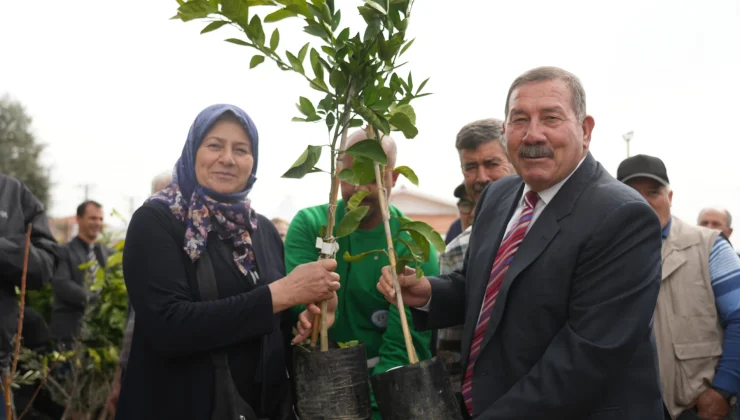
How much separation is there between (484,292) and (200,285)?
112cm

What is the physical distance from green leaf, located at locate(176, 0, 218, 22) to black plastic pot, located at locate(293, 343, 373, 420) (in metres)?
1.23

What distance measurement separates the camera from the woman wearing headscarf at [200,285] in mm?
2568

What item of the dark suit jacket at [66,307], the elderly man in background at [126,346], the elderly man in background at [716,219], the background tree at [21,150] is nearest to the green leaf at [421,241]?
the elderly man in background at [126,346]

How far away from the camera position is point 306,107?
2428 millimetres

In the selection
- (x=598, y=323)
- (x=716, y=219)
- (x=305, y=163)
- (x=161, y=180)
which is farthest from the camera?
(x=716, y=219)

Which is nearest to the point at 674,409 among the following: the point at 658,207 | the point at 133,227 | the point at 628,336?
the point at 658,207

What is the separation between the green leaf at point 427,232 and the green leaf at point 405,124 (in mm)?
330

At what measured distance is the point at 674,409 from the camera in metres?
3.58

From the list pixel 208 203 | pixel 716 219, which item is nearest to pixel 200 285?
pixel 208 203

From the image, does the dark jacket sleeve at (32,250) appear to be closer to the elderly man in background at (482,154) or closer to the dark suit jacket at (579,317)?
the elderly man in background at (482,154)

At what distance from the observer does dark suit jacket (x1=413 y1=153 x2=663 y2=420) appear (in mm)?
2164

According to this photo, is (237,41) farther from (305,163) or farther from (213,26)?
(305,163)

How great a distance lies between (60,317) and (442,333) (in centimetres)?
451

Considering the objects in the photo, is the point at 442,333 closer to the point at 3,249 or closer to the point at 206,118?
the point at 206,118
